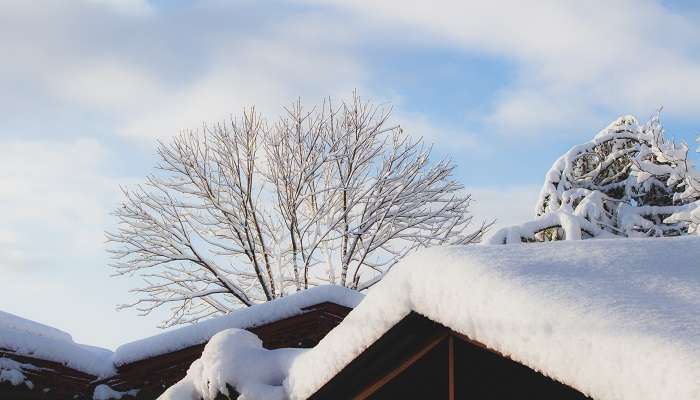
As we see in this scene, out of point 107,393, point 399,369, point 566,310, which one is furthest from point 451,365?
point 107,393

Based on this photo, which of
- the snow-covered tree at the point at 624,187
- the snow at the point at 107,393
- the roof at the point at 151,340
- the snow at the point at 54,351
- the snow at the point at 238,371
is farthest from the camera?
the snow-covered tree at the point at 624,187

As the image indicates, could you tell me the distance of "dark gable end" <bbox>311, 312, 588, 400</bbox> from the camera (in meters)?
3.63

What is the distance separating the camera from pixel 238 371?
4.58 metres

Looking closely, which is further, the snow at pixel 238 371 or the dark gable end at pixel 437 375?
the snow at pixel 238 371

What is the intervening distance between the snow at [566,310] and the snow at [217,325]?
13.3 ft

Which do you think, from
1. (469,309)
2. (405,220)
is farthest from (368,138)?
(469,309)

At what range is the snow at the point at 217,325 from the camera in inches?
305

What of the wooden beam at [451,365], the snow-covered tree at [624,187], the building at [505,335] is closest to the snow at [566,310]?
the building at [505,335]

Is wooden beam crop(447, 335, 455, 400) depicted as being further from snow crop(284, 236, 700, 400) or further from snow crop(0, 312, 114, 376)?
snow crop(0, 312, 114, 376)

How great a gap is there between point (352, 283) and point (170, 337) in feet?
37.9

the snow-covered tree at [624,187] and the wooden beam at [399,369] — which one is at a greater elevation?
the snow-covered tree at [624,187]

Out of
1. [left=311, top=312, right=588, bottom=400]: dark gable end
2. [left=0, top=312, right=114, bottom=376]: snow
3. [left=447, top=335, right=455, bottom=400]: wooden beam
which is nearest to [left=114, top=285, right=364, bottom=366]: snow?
[left=0, top=312, right=114, bottom=376]: snow

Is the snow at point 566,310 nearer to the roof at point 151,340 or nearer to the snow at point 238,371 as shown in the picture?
the snow at point 238,371

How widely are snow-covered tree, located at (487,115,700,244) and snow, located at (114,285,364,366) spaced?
369cm
